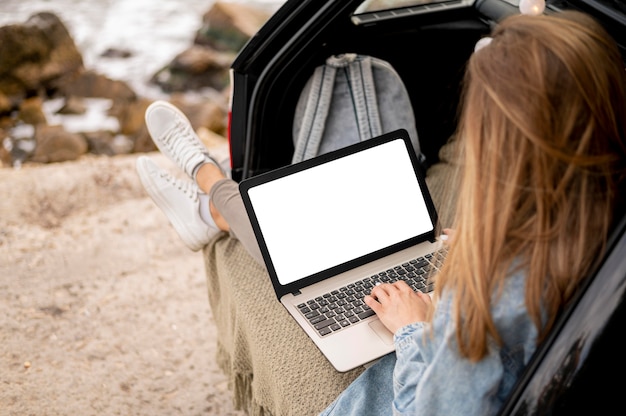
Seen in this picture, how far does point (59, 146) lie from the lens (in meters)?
5.07

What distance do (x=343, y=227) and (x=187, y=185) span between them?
2.25ft

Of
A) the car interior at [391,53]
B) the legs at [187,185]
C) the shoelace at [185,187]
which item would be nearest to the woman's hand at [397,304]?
the legs at [187,185]

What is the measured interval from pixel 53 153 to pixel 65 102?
182 centimetres

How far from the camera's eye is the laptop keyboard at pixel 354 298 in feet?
4.18

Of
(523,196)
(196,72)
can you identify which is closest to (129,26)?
(196,72)

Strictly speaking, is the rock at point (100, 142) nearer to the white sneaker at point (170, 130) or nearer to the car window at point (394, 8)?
the white sneaker at point (170, 130)

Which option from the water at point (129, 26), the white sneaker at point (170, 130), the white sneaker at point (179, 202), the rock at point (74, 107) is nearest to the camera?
the white sneaker at point (179, 202)

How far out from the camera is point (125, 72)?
25.8 ft

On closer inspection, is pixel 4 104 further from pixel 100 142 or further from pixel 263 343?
pixel 263 343

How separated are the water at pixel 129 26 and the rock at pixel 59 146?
7.52 ft

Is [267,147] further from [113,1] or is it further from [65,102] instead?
[113,1]

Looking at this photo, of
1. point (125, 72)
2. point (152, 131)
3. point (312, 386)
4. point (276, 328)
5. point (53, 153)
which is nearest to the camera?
point (312, 386)

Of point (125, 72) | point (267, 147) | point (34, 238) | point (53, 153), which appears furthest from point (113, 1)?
point (267, 147)

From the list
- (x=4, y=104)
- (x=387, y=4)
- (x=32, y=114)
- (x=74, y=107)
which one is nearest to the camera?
(x=387, y=4)
